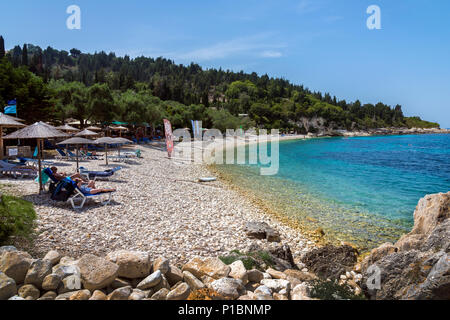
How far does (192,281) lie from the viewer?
4.85m

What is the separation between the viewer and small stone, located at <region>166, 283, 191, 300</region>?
4.35 metres

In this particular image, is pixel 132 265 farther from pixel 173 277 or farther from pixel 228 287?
pixel 228 287

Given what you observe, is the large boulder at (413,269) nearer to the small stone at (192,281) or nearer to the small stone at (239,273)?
the small stone at (239,273)

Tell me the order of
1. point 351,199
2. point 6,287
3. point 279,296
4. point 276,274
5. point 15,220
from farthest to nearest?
point 351,199
point 15,220
point 276,274
point 279,296
point 6,287

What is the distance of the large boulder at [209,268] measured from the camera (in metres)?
5.11

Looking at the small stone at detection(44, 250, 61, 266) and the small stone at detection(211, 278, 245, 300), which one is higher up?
the small stone at detection(44, 250, 61, 266)

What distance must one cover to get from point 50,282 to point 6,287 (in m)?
0.54

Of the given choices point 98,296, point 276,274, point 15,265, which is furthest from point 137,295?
point 276,274

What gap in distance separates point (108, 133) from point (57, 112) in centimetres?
921

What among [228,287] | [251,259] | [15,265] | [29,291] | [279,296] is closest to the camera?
[29,291]

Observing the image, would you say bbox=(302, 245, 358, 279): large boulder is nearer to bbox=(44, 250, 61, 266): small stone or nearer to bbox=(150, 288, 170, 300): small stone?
bbox=(150, 288, 170, 300): small stone

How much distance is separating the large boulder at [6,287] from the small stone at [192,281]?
8.43ft

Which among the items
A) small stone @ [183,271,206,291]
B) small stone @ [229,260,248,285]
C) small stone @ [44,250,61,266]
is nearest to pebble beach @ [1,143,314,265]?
small stone @ [44,250,61,266]

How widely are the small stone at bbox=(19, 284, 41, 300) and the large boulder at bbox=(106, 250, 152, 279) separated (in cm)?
115
